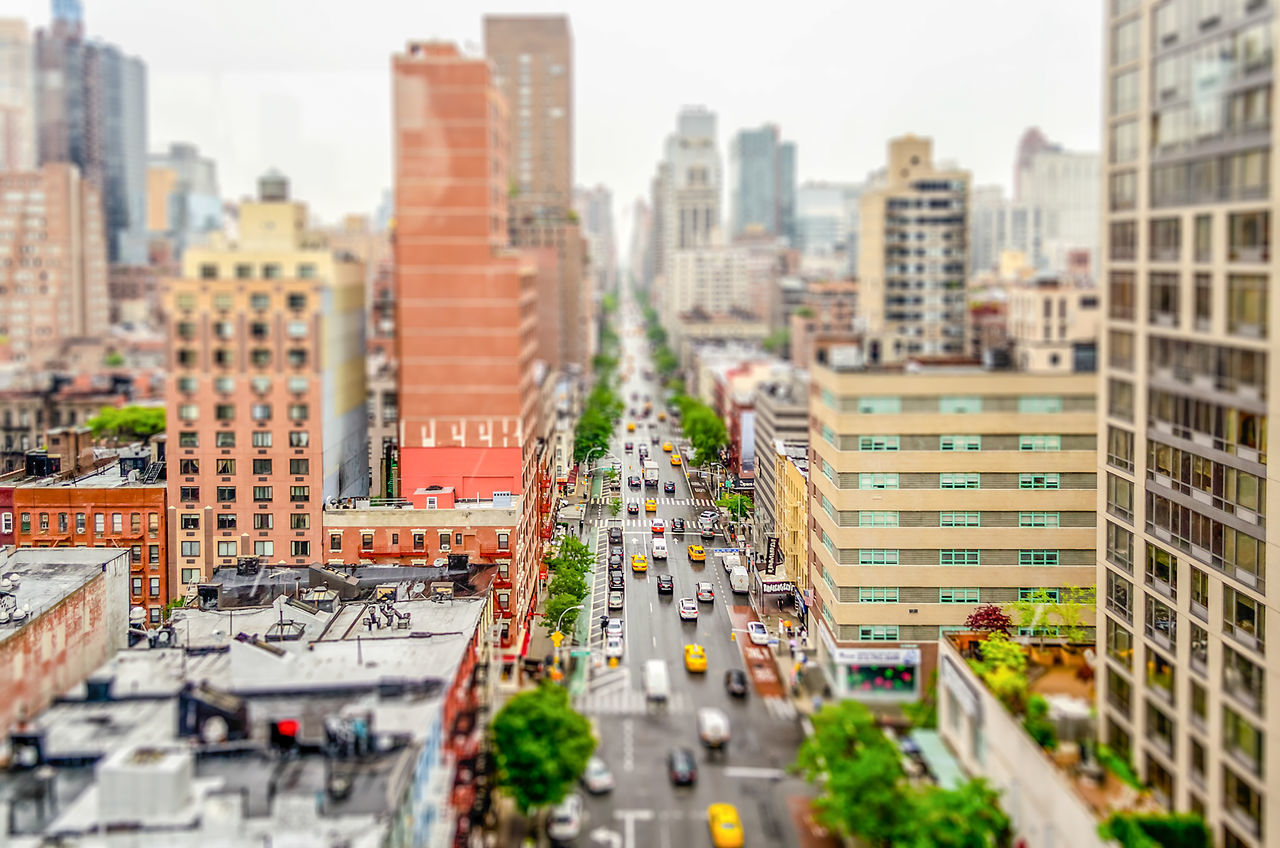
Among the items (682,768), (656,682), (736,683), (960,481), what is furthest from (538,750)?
(960,481)

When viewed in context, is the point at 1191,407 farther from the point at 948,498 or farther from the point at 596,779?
the point at 596,779

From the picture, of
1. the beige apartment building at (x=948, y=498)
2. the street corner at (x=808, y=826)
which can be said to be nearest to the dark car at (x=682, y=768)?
the street corner at (x=808, y=826)

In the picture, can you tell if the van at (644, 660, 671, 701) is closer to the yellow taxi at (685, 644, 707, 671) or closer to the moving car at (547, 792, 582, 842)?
the yellow taxi at (685, 644, 707, 671)

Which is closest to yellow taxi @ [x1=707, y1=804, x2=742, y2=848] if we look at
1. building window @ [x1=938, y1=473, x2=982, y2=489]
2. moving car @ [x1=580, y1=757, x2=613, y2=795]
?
moving car @ [x1=580, y1=757, x2=613, y2=795]

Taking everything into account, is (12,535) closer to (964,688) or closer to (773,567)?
(773,567)

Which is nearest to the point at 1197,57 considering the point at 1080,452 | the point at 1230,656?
the point at 1230,656

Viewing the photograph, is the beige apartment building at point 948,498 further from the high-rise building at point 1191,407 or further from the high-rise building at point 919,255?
the high-rise building at point 919,255
